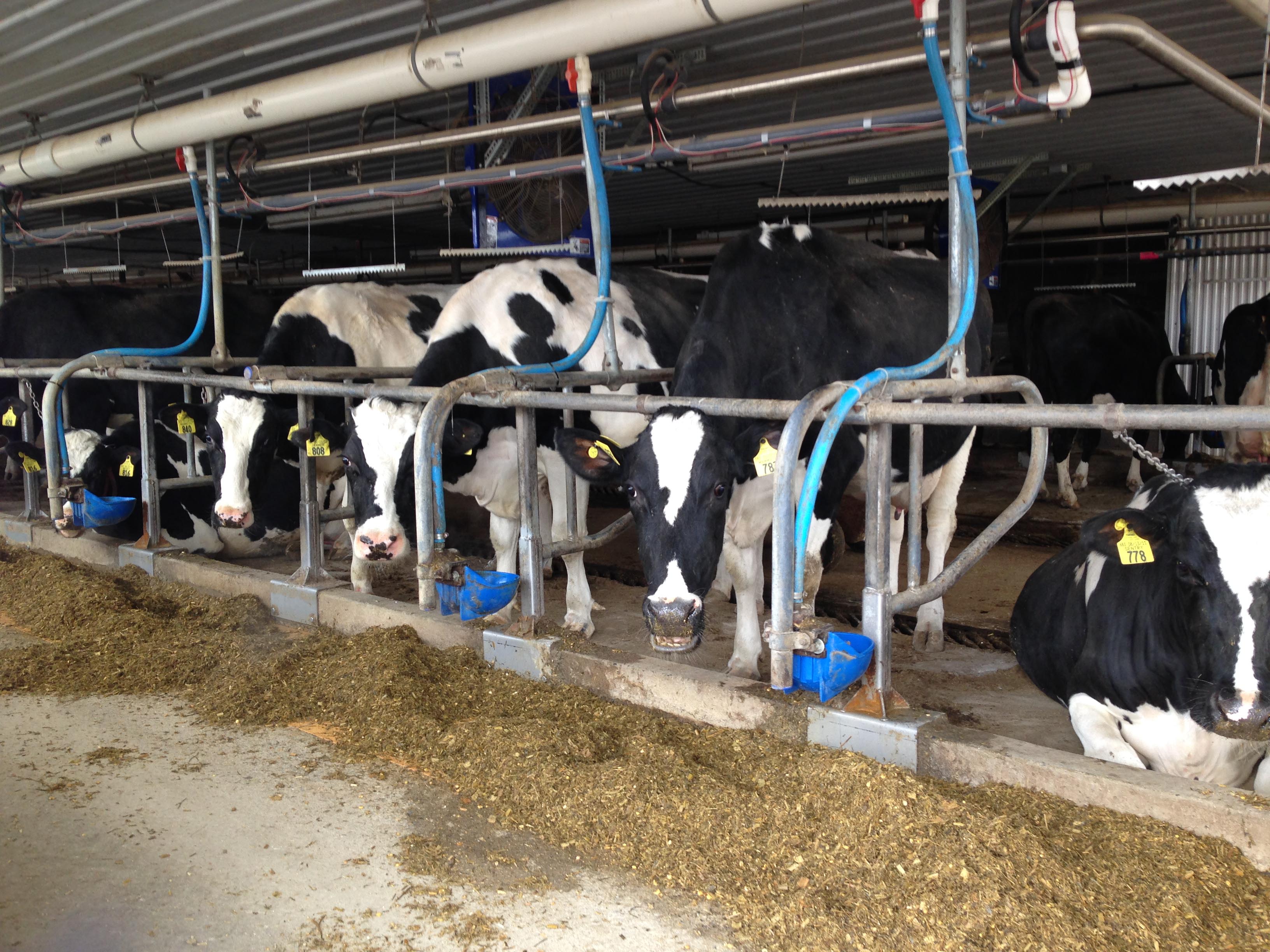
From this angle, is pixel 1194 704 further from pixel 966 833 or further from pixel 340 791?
pixel 340 791

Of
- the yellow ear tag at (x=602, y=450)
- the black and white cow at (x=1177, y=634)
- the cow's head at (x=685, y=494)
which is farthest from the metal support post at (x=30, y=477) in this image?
the black and white cow at (x=1177, y=634)

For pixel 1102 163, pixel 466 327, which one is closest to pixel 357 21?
pixel 466 327

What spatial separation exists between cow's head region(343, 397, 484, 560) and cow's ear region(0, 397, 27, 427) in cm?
400

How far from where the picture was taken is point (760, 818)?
2.95 meters

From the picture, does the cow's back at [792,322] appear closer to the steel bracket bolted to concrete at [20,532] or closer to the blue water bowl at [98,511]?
the blue water bowl at [98,511]

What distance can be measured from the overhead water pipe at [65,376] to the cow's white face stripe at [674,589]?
4.12 metres

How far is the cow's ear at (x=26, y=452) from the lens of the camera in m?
7.30

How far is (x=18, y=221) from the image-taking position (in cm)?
918

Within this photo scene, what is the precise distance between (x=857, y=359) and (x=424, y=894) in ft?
9.93

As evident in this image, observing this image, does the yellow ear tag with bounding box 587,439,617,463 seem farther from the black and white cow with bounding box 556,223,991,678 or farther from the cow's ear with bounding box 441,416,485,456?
the cow's ear with bounding box 441,416,485,456

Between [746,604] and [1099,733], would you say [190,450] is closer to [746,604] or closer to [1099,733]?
[746,604]

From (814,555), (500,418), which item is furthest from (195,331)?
(814,555)

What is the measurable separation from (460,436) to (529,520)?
80 centimetres

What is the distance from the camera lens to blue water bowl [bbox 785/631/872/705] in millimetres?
3135
